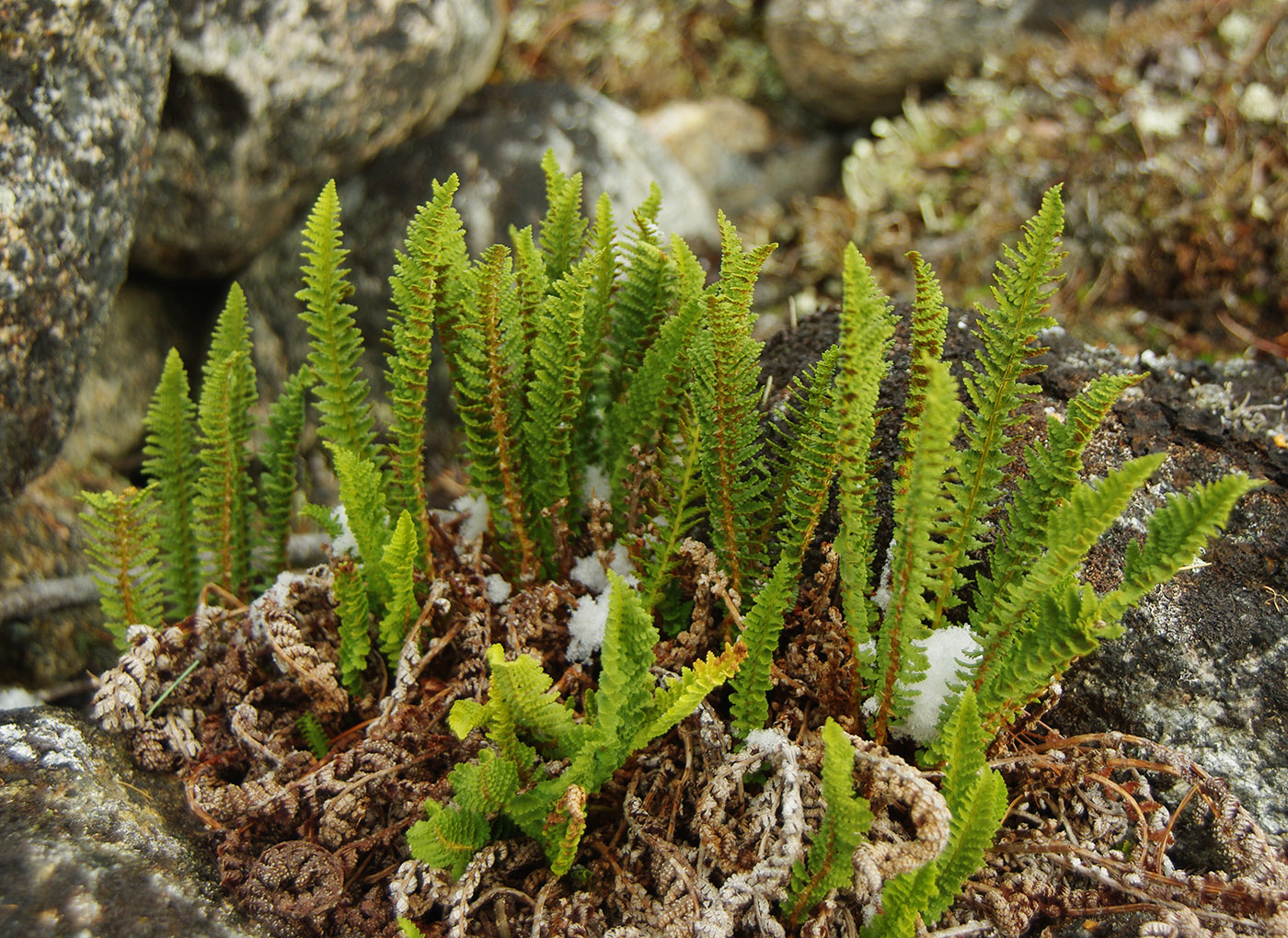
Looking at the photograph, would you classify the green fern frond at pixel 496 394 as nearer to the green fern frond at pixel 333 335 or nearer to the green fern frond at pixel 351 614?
the green fern frond at pixel 333 335

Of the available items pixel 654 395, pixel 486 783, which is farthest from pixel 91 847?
pixel 654 395

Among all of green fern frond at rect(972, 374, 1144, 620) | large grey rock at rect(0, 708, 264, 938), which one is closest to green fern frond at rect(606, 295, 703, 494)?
green fern frond at rect(972, 374, 1144, 620)

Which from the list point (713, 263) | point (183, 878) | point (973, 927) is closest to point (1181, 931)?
point (973, 927)

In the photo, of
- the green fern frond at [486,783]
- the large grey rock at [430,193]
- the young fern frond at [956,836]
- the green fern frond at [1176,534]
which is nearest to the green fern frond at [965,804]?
the young fern frond at [956,836]

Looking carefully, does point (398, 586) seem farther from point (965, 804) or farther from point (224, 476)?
point (965, 804)

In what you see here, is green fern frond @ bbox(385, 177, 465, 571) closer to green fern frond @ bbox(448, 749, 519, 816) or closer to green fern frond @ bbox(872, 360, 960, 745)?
green fern frond @ bbox(448, 749, 519, 816)
